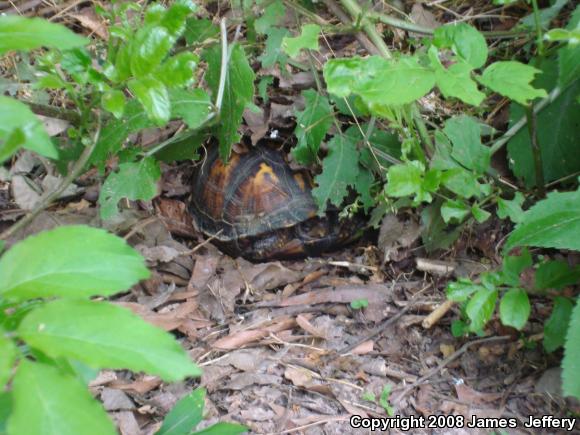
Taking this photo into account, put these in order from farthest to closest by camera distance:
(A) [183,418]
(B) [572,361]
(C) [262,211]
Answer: (C) [262,211] → (B) [572,361] → (A) [183,418]

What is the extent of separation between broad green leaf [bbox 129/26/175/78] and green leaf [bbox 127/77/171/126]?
31 millimetres

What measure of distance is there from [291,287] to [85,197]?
1.02m

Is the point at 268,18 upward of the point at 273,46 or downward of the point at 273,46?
upward

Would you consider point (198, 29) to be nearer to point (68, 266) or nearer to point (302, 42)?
point (302, 42)

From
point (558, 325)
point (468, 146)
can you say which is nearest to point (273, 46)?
point (468, 146)

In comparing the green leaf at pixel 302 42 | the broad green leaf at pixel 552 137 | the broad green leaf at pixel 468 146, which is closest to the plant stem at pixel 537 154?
the broad green leaf at pixel 552 137

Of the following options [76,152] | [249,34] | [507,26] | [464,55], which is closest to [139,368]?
[464,55]

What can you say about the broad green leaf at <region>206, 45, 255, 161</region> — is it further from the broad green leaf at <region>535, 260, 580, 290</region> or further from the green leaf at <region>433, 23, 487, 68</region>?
the broad green leaf at <region>535, 260, 580, 290</region>

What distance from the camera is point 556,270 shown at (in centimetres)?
164

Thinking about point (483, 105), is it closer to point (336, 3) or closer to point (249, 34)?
point (336, 3)

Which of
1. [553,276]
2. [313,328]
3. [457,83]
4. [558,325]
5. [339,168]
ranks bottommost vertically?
[313,328]

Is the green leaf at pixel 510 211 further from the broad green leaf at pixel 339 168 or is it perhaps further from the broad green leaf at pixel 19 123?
the broad green leaf at pixel 19 123

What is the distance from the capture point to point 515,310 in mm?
1571

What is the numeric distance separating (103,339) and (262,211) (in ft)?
6.65
